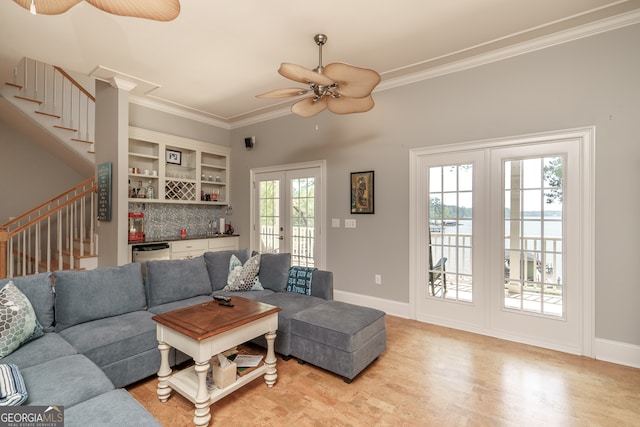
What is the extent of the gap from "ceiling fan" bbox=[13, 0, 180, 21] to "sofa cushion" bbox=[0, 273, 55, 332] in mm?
1737

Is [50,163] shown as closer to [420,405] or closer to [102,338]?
[102,338]

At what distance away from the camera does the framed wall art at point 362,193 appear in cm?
404

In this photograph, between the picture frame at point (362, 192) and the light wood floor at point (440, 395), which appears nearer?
the light wood floor at point (440, 395)

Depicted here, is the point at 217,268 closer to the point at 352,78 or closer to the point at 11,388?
the point at 11,388

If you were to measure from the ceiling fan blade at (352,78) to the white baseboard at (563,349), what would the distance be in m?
2.62

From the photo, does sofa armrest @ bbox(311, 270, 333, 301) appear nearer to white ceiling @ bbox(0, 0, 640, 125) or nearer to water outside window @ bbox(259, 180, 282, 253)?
A: water outside window @ bbox(259, 180, 282, 253)

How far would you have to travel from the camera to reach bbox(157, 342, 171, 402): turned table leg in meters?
2.08

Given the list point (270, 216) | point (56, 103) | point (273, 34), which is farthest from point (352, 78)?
point (56, 103)

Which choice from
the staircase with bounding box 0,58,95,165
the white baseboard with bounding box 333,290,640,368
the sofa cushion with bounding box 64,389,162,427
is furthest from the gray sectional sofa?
the staircase with bounding box 0,58,95,165

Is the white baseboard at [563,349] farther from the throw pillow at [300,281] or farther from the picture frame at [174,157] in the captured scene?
the picture frame at [174,157]

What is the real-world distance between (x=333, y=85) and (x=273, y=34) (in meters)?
0.99

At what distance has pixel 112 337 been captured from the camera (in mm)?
2133

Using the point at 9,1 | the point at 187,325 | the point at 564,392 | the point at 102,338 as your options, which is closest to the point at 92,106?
the point at 9,1

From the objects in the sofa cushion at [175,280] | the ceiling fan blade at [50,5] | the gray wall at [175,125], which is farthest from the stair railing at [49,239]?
the ceiling fan blade at [50,5]
